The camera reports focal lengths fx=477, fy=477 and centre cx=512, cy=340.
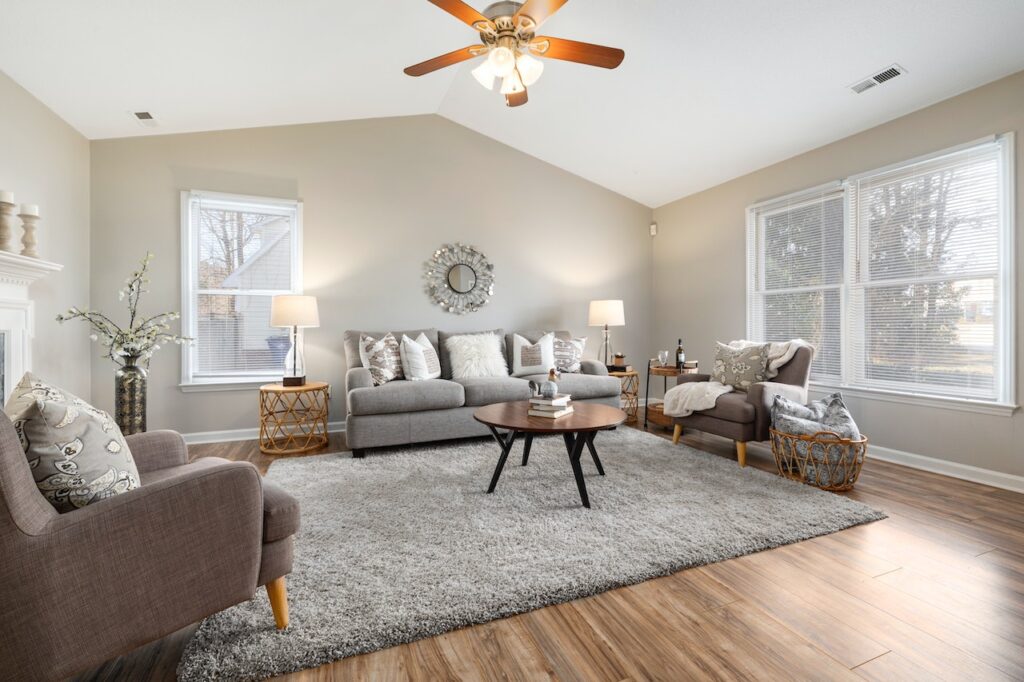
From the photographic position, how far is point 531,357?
15.4 ft

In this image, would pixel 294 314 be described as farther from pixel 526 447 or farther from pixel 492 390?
pixel 526 447

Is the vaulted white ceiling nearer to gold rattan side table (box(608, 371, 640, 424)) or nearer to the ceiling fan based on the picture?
the ceiling fan

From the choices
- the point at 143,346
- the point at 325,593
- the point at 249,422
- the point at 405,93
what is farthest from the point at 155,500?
the point at 405,93

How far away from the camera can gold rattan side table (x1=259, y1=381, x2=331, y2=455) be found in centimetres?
385

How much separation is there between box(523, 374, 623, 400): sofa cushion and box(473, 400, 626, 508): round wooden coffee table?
1129 mm

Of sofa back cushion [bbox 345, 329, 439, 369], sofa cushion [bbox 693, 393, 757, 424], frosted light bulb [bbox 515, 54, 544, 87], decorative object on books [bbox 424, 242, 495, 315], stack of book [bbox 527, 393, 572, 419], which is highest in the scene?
frosted light bulb [bbox 515, 54, 544, 87]

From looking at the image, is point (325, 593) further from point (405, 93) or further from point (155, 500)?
point (405, 93)

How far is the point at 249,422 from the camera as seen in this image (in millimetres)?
4324

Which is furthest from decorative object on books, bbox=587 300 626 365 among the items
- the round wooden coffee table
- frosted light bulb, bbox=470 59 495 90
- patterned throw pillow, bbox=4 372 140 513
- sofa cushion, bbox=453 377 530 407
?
patterned throw pillow, bbox=4 372 140 513

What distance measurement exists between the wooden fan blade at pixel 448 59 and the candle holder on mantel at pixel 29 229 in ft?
7.82

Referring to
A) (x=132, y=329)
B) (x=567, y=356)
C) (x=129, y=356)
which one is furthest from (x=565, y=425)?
(x=132, y=329)

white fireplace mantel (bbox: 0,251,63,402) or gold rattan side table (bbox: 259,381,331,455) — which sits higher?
white fireplace mantel (bbox: 0,251,63,402)

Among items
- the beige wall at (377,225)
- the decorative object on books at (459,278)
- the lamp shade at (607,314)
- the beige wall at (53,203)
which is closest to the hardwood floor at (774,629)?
the beige wall at (53,203)

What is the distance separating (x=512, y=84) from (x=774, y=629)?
109 inches
